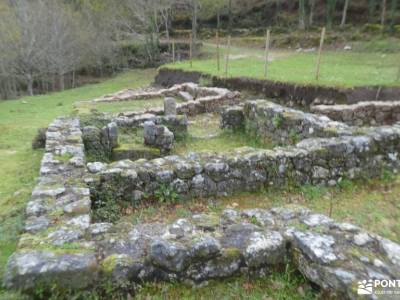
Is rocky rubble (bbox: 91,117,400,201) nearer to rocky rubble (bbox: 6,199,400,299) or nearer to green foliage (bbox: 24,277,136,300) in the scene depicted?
rocky rubble (bbox: 6,199,400,299)

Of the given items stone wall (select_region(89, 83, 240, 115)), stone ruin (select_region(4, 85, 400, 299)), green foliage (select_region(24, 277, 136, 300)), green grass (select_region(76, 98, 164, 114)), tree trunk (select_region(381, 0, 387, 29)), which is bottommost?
green grass (select_region(76, 98, 164, 114))

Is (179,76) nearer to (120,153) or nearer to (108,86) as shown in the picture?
(108,86)

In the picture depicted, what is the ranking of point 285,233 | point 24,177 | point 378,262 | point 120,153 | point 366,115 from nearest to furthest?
point 378,262 < point 285,233 < point 24,177 < point 120,153 < point 366,115

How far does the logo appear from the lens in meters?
2.89

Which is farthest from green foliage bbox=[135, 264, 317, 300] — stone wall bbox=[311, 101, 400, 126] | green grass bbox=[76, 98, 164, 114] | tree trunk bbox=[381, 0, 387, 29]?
tree trunk bbox=[381, 0, 387, 29]

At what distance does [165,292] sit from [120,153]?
16.5ft

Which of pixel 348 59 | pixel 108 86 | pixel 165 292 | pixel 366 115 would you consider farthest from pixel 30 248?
pixel 108 86

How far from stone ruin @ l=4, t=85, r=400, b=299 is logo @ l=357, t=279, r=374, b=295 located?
57 mm

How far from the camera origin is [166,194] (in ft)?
19.0

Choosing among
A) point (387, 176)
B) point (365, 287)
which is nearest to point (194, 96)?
point (387, 176)

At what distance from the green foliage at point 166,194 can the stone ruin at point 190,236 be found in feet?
0.24

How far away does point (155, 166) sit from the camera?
19.3ft

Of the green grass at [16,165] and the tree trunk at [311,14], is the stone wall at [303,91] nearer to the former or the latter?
the green grass at [16,165]

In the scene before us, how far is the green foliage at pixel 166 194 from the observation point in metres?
5.79
